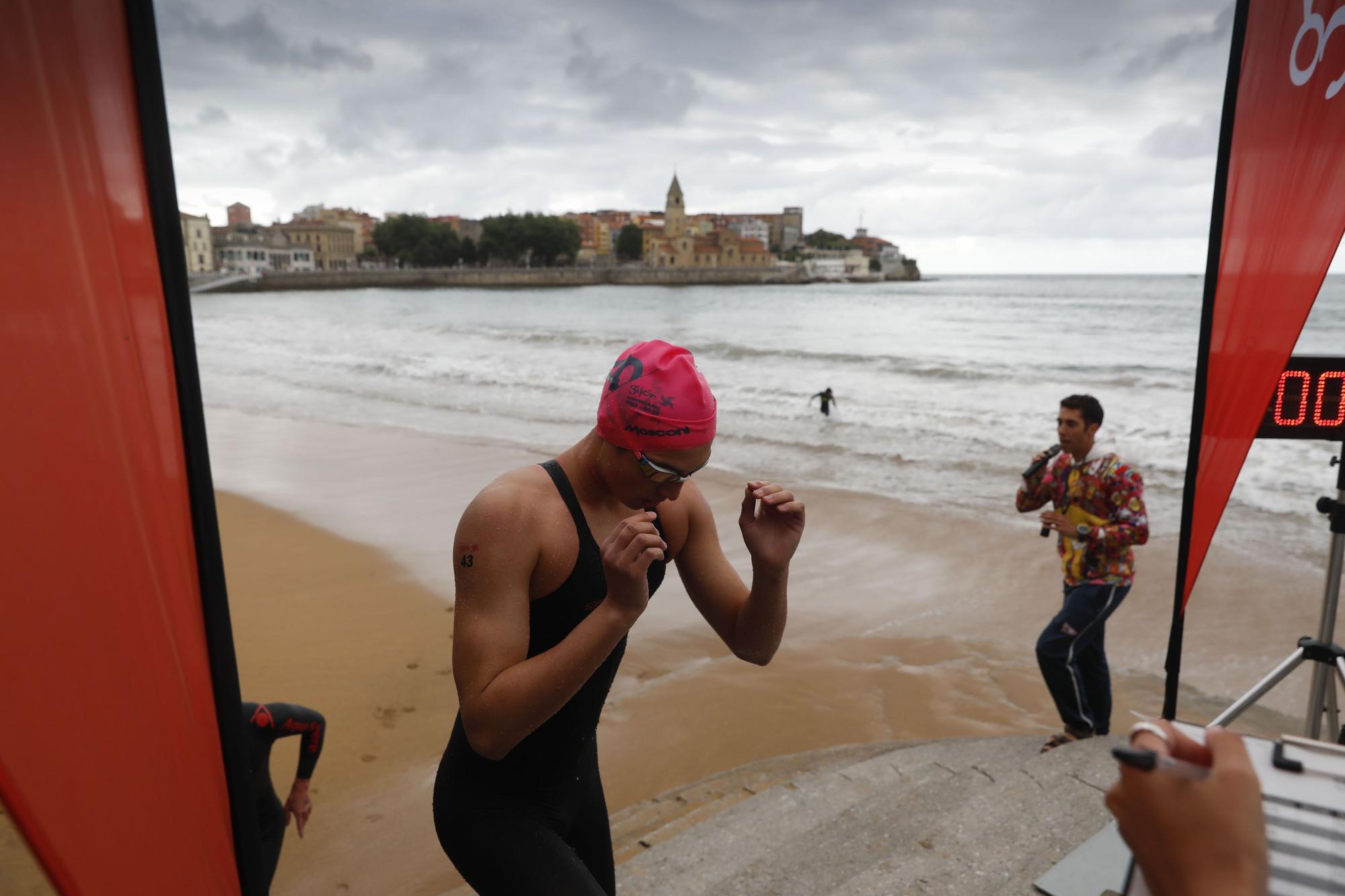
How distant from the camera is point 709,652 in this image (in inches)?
251

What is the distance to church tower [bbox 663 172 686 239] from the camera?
5763 inches

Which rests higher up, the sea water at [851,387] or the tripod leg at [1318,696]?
the tripod leg at [1318,696]

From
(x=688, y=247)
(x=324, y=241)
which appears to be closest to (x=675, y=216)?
(x=688, y=247)

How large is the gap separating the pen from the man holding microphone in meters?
3.78

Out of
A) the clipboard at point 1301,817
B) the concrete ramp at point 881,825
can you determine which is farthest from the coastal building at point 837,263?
the clipboard at point 1301,817

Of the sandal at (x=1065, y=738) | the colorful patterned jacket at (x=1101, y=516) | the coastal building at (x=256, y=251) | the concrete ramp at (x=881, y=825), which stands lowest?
the sandal at (x=1065, y=738)

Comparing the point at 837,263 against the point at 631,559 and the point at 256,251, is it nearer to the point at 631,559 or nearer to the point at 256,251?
the point at 256,251

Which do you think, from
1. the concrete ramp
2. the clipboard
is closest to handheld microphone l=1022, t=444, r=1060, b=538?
the concrete ramp

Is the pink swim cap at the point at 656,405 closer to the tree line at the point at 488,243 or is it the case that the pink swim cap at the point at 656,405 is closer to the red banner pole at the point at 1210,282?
the red banner pole at the point at 1210,282

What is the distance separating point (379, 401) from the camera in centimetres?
1992

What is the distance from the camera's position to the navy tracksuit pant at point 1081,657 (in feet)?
14.5

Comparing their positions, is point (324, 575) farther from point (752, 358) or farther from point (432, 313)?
point (432, 313)

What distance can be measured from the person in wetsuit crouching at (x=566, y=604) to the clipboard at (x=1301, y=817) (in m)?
0.95

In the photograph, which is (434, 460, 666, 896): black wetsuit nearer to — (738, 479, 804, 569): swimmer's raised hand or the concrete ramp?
(738, 479, 804, 569): swimmer's raised hand
